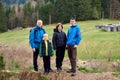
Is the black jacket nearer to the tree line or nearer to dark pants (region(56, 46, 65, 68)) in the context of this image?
dark pants (region(56, 46, 65, 68))

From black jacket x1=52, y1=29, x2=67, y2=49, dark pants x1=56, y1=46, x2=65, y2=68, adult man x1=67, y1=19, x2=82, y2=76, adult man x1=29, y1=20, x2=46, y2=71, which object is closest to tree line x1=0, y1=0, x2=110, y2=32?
dark pants x1=56, y1=46, x2=65, y2=68

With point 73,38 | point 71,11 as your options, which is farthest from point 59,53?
point 71,11

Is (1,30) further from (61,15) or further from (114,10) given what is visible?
(114,10)

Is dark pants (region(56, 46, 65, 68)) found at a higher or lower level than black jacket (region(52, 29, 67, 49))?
lower

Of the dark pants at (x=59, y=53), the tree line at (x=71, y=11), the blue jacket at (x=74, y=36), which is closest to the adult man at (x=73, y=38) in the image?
the blue jacket at (x=74, y=36)

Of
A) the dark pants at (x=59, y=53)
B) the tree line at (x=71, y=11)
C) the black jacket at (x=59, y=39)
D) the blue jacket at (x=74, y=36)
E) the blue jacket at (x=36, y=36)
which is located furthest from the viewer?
the tree line at (x=71, y=11)

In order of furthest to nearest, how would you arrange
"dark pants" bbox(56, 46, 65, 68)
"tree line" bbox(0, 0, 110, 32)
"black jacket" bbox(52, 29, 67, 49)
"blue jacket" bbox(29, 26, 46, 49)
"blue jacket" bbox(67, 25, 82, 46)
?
"tree line" bbox(0, 0, 110, 32) → "dark pants" bbox(56, 46, 65, 68) → "black jacket" bbox(52, 29, 67, 49) → "blue jacket" bbox(29, 26, 46, 49) → "blue jacket" bbox(67, 25, 82, 46)

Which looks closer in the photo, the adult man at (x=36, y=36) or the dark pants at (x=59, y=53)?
the adult man at (x=36, y=36)

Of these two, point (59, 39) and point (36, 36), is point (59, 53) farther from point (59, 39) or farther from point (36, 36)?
point (36, 36)

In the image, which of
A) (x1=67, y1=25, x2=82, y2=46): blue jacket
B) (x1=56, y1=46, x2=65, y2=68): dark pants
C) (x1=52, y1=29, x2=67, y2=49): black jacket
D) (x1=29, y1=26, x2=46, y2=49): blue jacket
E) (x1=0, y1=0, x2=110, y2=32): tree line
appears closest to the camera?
(x1=67, y1=25, x2=82, y2=46): blue jacket

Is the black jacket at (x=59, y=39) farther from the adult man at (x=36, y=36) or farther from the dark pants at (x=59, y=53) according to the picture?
the adult man at (x=36, y=36)

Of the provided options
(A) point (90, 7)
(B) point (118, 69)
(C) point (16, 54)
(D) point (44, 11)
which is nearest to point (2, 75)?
(B) point (118, 69)

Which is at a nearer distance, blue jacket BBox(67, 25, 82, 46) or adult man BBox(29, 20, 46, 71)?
blue jacket BBox(67, 25, 82, 46)

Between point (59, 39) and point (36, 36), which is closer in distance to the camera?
point (36, 36)
